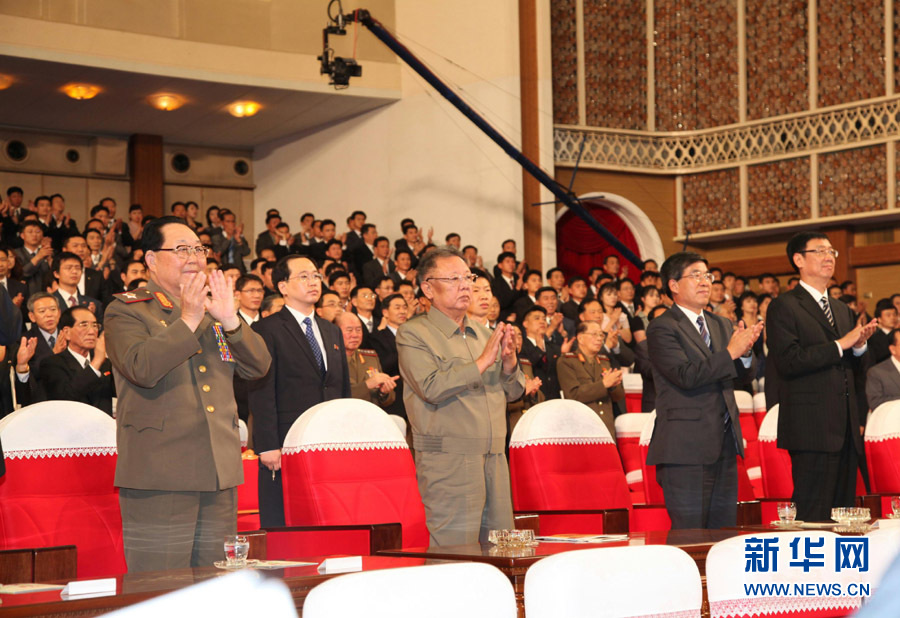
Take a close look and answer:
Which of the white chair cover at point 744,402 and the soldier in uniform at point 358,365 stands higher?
the soldier in uniform at point 358,365

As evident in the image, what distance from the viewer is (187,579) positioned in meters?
2.02

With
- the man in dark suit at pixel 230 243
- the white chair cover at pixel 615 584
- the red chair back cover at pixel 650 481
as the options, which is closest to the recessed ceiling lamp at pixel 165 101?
the man in dark suit at pixel 230 243

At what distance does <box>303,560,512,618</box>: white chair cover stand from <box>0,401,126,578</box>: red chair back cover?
188cm

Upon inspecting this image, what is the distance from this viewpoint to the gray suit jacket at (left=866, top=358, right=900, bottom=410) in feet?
20.0

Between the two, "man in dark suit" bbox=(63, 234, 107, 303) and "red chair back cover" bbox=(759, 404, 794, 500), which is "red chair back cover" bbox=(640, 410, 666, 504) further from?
"man in dark suit" bbox=(63, 234, 107, 303)

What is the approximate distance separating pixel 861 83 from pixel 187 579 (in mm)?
10603

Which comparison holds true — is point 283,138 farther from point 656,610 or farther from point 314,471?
point 656,610

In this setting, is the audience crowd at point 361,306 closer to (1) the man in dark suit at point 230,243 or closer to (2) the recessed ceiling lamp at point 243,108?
(1) the man in dark suit at point 230,243

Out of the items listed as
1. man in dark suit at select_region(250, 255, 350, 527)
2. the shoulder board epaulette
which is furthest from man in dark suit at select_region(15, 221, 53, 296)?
the shoulder board epaulette

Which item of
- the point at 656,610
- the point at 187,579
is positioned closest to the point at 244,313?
the point at 187,579

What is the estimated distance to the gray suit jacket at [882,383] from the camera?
609cm

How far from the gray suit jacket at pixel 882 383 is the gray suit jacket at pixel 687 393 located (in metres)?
2.88

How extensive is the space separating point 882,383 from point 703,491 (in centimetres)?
305

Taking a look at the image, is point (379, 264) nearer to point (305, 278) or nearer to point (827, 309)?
point (305, 278)
